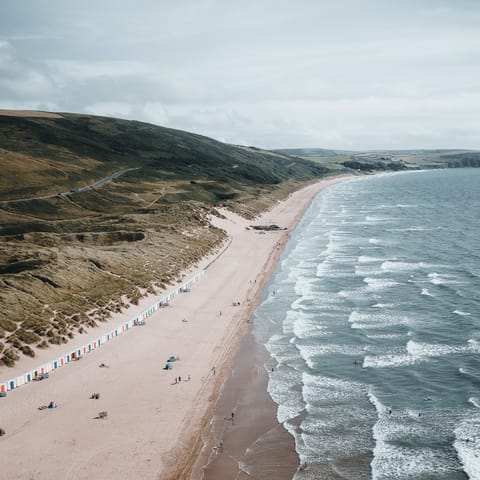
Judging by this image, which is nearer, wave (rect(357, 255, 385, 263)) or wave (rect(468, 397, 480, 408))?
wave (rect(468, 397, 480, 408))

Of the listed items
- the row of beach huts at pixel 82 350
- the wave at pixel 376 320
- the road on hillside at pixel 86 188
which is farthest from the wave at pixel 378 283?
the road on hillside at pixel 86 188

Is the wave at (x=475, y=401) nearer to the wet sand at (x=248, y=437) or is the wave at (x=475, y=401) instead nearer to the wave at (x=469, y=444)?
the wave at (x=469, y=444)

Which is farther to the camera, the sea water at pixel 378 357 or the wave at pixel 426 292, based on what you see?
the wave at pixel 426 292

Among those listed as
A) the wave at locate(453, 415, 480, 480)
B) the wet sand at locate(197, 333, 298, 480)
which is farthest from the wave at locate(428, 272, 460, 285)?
the wave at locate(453, 415, 480, 480)

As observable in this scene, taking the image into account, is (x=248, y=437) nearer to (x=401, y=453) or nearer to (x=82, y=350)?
(x=401, y=453)

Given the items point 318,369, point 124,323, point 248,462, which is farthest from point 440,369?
point 124,323

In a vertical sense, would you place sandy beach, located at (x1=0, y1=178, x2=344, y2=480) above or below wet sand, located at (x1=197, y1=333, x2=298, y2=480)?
above

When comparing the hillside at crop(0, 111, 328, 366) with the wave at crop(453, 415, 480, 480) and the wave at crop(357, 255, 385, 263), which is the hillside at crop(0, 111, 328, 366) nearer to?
the wave at crop(357, 255, 385, 263)
